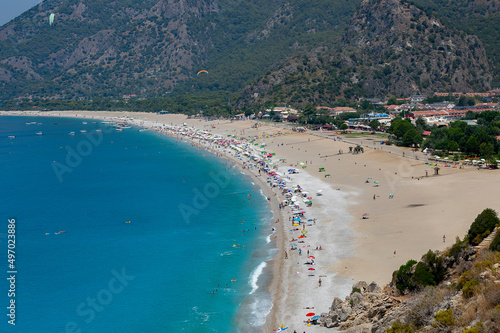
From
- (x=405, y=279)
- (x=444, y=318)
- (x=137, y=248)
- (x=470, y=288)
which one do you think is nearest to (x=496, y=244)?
(x=470, y=288)

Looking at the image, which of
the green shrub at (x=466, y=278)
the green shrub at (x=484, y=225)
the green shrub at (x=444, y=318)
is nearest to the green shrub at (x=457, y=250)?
the green shrub at (x=484, y=225)

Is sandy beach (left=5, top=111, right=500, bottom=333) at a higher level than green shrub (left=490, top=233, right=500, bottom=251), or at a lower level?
lower

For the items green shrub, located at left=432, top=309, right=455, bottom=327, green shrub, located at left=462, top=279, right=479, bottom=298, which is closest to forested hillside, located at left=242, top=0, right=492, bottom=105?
green shrub, located at left=462, top=279, right=479, bottom=298

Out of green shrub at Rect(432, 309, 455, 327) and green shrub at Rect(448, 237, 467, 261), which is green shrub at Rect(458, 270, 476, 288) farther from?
green shrub at Rect(448, 237, 467, 261)

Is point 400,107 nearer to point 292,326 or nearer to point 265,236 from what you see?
point 265,236

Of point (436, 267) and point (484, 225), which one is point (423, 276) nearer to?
point (436, 267)
